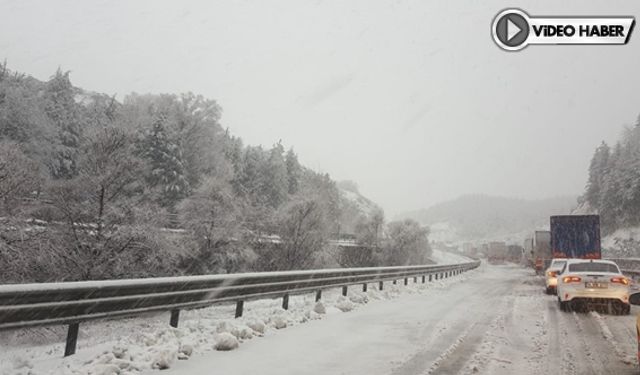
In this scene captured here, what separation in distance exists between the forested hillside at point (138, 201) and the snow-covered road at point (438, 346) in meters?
15.3

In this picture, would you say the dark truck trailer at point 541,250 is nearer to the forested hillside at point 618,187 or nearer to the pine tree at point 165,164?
the pine tree at point 165,164

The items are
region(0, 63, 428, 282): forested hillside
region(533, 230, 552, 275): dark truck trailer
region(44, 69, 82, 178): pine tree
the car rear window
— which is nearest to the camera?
the car rear window

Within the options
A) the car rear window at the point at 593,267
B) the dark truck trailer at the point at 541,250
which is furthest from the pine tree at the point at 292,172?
the car rear window at the point at 593,267

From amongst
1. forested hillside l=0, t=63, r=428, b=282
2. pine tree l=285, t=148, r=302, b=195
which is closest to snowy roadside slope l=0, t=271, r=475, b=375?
forested hillside l=0, t=63, r=428, b=282

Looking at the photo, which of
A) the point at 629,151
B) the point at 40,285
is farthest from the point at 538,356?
the point at 629,151

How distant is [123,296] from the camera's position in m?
6.76

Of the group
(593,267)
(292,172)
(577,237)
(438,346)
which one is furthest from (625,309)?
(292,172)

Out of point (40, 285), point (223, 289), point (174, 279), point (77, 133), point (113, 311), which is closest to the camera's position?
point (40, 285)

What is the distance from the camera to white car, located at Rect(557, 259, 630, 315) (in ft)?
39.8

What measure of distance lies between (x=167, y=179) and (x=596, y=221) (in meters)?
39.8

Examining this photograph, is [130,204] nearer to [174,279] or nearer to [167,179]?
[174,279]

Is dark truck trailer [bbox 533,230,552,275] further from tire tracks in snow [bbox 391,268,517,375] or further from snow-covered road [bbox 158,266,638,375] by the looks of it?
snow-covered road [bbox 158,266,638,375]

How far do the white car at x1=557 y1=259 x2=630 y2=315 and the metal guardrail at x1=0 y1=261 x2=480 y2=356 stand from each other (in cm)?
721

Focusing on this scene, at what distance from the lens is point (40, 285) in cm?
545
